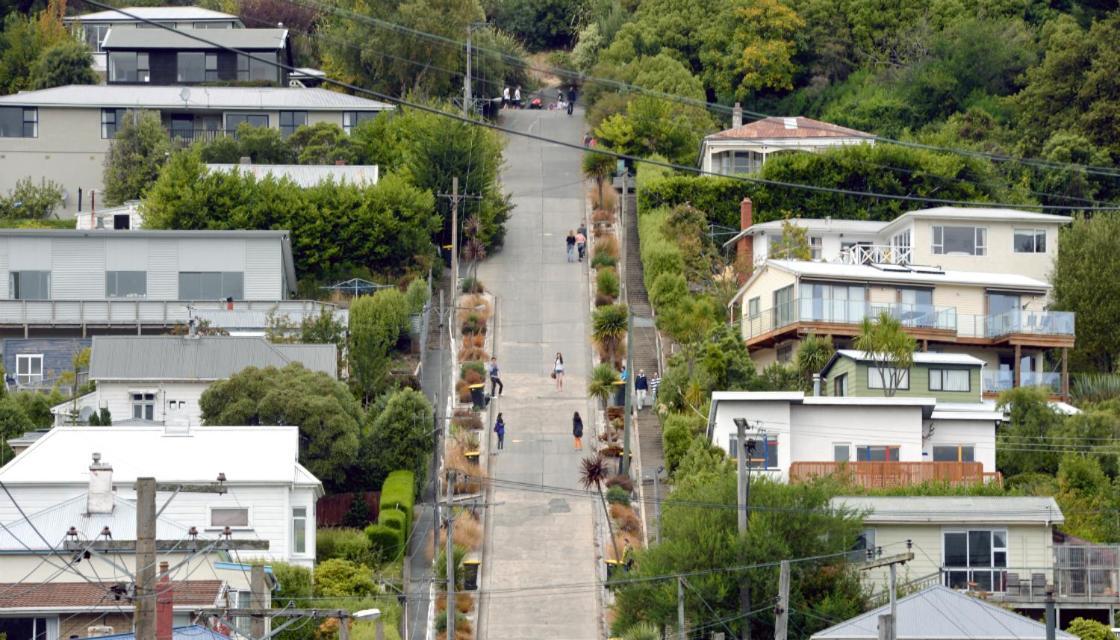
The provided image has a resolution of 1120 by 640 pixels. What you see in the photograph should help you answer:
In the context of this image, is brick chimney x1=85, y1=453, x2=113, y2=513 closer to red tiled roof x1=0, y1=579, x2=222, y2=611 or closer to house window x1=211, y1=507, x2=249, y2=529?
red tiled roof x1=0, y1=579, x2=222, y2=611

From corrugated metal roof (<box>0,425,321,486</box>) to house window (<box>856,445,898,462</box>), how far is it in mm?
15633

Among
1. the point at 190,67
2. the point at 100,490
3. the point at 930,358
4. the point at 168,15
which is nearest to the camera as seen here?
the point at 100,490

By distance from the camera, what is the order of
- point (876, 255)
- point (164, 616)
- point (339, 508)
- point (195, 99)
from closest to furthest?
point (164, 616) < point (339, 508) < point (876, 255) < point (195, 99)

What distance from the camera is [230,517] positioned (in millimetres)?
58188

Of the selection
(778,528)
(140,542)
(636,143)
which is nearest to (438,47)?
(636,143)

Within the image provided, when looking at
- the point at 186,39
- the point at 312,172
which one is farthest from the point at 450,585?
the point at 186,39

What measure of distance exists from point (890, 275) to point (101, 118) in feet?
143

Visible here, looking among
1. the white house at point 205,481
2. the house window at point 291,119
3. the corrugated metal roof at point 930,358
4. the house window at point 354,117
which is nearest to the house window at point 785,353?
the corrugated metal roof at point 930,358

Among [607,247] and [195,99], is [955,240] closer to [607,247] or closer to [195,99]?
→ [607,247]

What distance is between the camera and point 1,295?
81312 millimetres

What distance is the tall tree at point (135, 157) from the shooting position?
3829 inches

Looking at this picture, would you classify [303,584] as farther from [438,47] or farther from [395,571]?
[438,47]

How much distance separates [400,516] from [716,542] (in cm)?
1053

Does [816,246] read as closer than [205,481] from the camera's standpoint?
No
